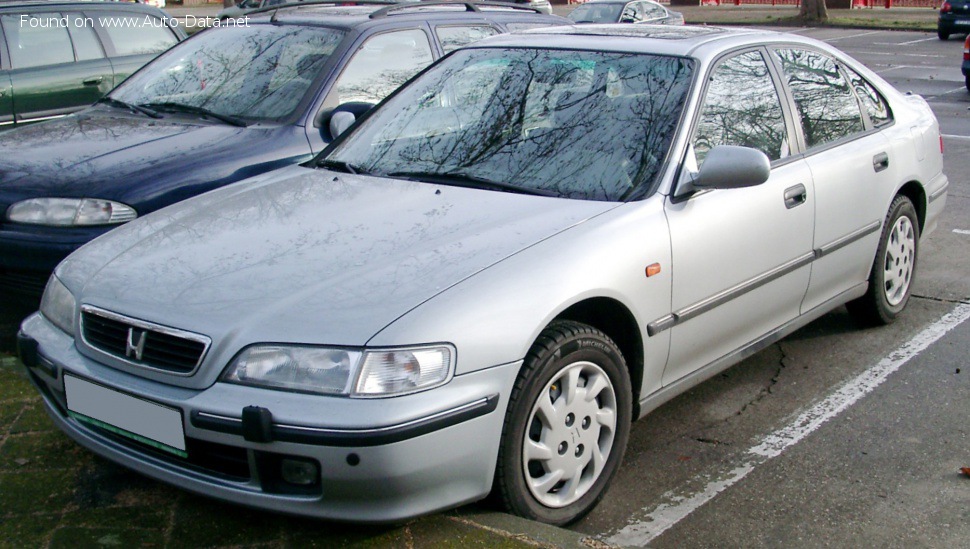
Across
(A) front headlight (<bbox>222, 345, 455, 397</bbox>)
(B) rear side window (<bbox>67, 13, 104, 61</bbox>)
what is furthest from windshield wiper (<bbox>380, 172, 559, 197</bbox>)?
(B) rear side window (<bbox>67, 13, 104, 61</bbox>)

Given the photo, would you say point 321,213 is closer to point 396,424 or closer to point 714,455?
point 396,424

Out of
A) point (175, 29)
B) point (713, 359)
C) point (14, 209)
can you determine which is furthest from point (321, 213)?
point (175, 29)

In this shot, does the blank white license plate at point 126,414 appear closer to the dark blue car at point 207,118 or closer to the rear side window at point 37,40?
the dark blue car at point 207,118

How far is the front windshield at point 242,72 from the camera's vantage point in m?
5.79

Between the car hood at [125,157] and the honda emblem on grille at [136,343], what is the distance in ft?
6.27

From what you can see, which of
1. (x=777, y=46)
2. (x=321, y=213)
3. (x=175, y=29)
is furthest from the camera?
(x=175, y=29)

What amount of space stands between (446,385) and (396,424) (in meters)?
0.19

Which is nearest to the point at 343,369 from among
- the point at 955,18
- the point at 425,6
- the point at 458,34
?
the point at 458,34

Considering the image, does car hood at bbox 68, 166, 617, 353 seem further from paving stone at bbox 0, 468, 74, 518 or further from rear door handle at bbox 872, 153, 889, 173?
rear door handle at bbox 872, 153, 889, 173

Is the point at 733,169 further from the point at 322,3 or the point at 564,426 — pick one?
the point at 322,3

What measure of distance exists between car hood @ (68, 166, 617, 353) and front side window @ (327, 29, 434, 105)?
1.81 metres

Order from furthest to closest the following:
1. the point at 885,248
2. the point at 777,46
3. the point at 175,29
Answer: the point at 175,29 < the point at 885,248 < the point at 777,46

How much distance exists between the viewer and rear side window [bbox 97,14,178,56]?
8.68 meters

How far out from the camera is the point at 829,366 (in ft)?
16.5
